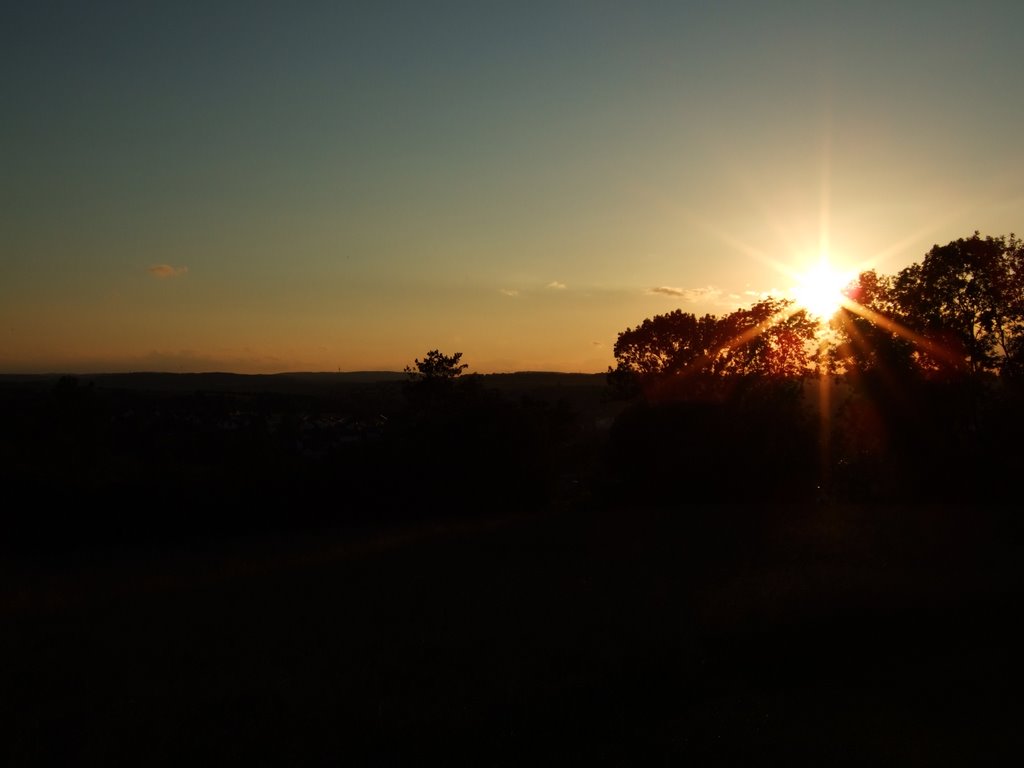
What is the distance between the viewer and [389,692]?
10969 millimetres

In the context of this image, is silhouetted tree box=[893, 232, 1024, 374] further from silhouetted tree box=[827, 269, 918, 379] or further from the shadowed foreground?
the shadowed foreground

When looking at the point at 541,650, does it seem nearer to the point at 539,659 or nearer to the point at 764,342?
the point at 539,659

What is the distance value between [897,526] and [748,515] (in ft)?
17.9

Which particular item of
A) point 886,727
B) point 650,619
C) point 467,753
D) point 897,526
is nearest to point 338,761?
point 467,753

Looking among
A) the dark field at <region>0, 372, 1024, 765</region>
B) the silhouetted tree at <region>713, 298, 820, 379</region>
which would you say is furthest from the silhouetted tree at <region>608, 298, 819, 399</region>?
the dark field at <region>0, 372, 1024, 765</region>

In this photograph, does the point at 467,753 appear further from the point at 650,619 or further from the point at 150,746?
the point at 650,619

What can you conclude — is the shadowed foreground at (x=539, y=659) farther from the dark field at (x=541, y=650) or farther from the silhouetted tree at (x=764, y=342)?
the silhouetted tree at (x=764, y=342)

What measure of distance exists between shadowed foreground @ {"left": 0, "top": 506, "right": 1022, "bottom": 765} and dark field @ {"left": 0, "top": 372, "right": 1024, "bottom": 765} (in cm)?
5

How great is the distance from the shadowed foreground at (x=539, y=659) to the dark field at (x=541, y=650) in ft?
0.15

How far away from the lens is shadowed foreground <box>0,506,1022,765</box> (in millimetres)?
9336

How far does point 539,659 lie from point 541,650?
495 mm

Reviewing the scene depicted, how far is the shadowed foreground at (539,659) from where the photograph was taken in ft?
30.6

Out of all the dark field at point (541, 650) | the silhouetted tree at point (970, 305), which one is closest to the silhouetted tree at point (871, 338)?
the silhouetted tree at point (970, 305)

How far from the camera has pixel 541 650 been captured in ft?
41.5
